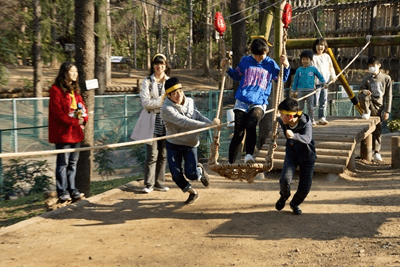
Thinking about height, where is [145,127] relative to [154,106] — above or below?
below

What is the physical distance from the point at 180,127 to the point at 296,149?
4.73 feet

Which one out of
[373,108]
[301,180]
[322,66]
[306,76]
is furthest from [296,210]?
[373,108]

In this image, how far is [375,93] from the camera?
1065 centimetres

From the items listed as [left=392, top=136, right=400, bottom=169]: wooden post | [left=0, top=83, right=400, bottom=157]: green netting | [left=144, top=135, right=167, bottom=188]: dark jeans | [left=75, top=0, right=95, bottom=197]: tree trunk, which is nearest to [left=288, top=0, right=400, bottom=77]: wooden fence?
[left=0, top=83, right=400, bottom=157]: green netting

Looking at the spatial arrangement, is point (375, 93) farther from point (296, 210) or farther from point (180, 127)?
point (180, 127)

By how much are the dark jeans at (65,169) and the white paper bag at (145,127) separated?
0.82 meters

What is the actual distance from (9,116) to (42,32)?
20.3ft

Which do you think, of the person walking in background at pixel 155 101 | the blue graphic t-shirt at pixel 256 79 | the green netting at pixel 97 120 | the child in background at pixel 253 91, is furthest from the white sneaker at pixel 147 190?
the green netting at pixel 97 120

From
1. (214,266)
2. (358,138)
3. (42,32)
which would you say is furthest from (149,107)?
(42,32)

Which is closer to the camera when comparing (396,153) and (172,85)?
(172,85)

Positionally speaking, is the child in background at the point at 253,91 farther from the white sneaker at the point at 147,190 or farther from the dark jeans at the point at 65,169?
the dark jeans at the point at 65,169

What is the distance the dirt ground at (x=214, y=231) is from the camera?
195 inches

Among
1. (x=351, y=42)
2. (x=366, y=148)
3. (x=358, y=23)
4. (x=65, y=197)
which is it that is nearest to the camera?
(x=65, y=197)

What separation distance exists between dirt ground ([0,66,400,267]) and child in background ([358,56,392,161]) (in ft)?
10.6
